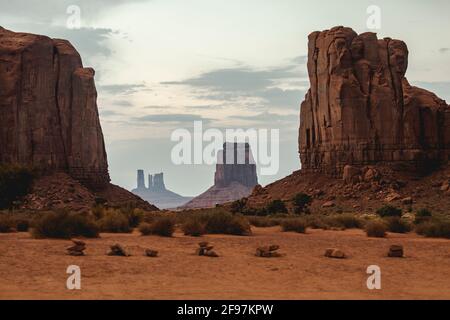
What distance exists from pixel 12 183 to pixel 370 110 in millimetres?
32116

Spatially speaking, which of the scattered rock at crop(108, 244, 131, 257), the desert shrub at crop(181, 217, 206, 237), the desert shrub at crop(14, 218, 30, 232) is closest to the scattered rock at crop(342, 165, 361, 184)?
the desert shrub at crop(181, 217, 206, 237)

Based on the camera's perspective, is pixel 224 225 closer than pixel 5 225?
No

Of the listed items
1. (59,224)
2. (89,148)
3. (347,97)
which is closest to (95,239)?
(59,224)

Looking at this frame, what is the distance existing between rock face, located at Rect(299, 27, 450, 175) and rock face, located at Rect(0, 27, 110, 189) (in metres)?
23.4

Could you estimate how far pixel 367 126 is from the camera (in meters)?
59.9

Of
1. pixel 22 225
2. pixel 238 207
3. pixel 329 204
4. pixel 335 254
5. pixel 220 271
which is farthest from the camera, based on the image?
pixel 238 207

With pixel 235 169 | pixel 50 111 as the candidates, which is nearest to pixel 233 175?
pixel 235 169

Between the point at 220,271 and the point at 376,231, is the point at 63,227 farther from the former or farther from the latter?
the point at 376,231

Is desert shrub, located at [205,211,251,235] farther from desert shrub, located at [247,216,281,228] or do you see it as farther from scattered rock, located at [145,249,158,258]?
scattered rock, located at [145,249,158,258]

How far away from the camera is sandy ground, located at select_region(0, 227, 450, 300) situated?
14250 millimetres

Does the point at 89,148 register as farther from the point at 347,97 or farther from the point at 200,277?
the point at 200,277

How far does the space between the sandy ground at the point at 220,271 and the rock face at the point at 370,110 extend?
1384 inches

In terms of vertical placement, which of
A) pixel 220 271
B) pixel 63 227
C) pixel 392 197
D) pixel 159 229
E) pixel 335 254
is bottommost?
pixel 220 271

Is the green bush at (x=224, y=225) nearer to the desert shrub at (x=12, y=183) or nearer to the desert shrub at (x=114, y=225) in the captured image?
the desert shrub at (x=114, y=225)
